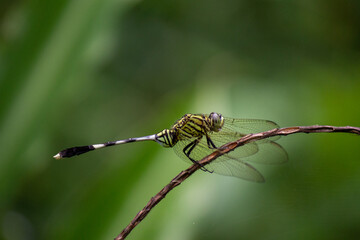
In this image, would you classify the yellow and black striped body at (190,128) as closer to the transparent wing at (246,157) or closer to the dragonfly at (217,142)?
the dragonfly at (217,142)

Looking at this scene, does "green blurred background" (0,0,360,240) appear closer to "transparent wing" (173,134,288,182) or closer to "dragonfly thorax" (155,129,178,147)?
"dragonfly thorax" (155,129,178,147)

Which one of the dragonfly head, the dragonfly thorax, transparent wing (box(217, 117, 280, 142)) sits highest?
the dragonfly thorax

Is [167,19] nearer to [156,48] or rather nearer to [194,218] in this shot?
[156,48]

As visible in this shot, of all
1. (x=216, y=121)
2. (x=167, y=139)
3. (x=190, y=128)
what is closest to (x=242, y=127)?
(x=216, y=121)

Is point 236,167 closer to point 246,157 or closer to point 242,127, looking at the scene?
point 246,157

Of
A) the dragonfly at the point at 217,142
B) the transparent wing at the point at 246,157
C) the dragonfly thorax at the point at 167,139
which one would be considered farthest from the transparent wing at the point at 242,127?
the dragonfly thorax at the point at 167,139

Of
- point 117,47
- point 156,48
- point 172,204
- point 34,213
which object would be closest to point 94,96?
point 117,47

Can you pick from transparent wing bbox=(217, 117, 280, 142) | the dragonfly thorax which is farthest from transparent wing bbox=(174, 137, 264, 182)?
the dragonfly thorax
